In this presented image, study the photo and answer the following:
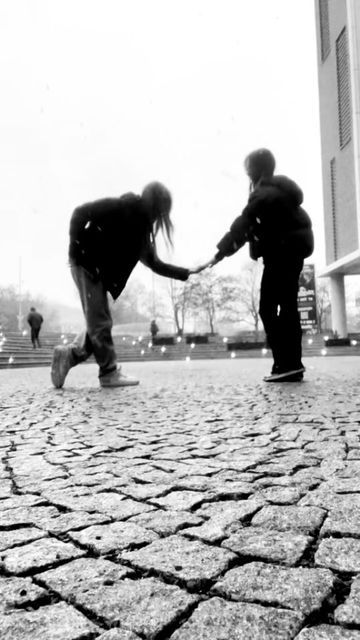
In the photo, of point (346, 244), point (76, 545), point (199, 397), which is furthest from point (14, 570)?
point (346, 244)

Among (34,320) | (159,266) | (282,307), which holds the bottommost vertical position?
(282,307)

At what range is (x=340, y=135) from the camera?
31.0 m

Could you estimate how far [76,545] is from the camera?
1.06 metres

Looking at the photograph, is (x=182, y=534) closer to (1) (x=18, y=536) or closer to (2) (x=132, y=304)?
(1) (x=18, y=536)

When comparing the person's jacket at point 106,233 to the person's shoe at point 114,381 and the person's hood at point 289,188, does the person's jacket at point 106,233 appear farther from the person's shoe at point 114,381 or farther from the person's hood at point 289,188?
the person's hood at point 289,188

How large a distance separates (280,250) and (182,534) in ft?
13.0

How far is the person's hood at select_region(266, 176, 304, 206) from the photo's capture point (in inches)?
190

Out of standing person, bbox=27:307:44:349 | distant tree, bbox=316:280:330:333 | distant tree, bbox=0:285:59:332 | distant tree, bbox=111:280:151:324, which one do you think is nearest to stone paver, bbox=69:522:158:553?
standing person, bbox=27:307:44:349

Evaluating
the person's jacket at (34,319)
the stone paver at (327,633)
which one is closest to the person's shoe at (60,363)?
the stone paver at (327,633)

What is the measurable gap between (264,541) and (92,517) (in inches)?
17.5

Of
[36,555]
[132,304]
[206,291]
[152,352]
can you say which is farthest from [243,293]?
[36,555]

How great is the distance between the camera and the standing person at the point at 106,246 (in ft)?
15.6

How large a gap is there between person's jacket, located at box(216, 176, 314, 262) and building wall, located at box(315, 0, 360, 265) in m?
26.1

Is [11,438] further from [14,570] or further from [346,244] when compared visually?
[346,244]
